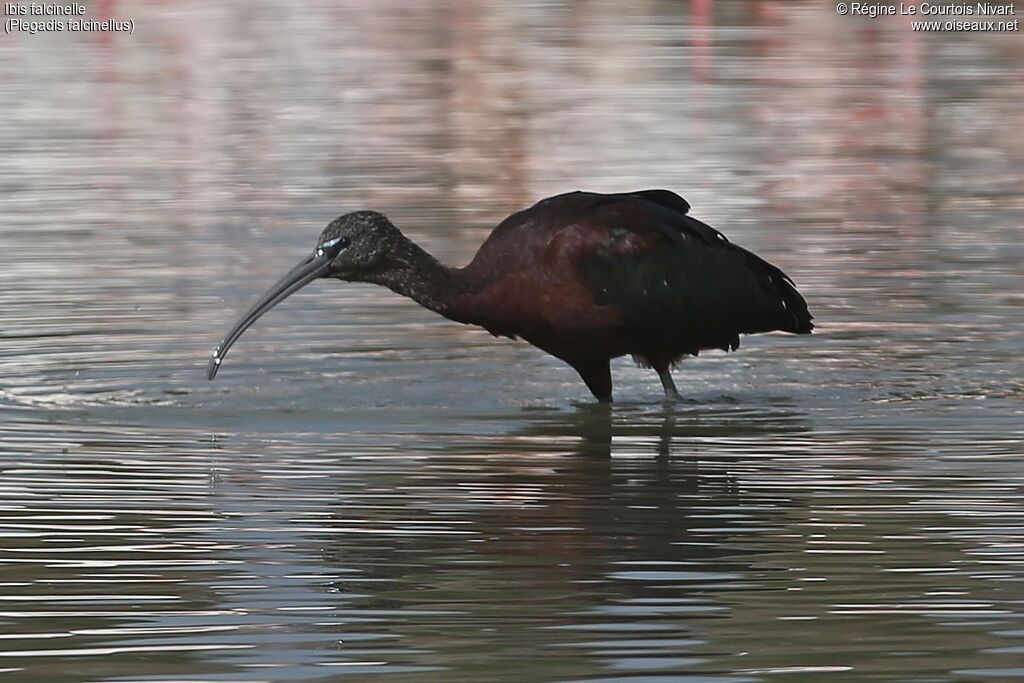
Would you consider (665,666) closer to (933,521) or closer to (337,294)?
(933,521)

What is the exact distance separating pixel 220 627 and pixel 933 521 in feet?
8.71

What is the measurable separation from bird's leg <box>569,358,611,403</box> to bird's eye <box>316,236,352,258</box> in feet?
3.59

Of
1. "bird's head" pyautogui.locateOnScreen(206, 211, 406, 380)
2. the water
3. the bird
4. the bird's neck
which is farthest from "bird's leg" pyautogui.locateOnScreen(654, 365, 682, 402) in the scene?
"bird's head" pyautogui.locateOnScreen(206, 211, 406, 380)

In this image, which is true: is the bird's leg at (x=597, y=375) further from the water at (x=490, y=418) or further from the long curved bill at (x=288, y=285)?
the long curved bill at (x=288, y=285)

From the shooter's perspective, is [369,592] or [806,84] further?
[806,84]

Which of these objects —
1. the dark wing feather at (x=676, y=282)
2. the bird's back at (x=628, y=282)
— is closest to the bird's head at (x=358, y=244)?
the bird's back at (x=628, y=282)

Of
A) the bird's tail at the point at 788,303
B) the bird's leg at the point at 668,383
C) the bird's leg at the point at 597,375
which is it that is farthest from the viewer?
the bird's tail at the point at 788,303

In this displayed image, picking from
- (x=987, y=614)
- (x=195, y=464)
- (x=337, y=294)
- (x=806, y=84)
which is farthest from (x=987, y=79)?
(x=987, y=614)

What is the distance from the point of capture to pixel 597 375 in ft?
36.4

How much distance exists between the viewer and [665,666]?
6781mm

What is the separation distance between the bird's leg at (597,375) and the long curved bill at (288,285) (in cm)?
115

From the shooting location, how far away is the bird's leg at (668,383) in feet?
37.0

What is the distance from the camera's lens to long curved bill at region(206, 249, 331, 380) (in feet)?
35.5

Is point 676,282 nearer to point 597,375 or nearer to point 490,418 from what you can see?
point 597,375
